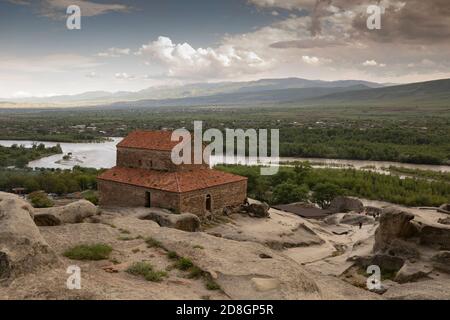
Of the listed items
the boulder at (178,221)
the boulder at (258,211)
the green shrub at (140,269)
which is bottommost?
the boulder at (258,211)

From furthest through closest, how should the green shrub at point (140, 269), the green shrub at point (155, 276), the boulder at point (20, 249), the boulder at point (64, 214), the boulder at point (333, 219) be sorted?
the boulder at point (333, 219) < the boulder at point (64, 214) < the green shrub at point (140, 269) < the green shrub at point (155, 276) < the boulder at point (20, 249)

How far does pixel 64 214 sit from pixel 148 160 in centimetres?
1558

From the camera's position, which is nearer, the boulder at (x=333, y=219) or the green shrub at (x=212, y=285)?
the green shrub at (x=212, y=285)

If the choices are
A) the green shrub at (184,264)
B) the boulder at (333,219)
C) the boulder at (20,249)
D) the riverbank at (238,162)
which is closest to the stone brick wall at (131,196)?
the boulder at (333,219)

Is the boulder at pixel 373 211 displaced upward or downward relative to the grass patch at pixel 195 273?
downward

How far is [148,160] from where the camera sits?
33406mm

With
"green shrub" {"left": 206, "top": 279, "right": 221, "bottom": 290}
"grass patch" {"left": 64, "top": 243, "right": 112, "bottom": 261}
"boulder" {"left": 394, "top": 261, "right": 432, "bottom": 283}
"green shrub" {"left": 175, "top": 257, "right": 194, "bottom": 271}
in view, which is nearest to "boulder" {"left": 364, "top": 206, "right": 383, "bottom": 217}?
"boulder" {"left": 394, "top": 261, "right": 432, "bottom": 283}

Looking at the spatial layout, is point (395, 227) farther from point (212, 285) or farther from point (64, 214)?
point (64, 214)

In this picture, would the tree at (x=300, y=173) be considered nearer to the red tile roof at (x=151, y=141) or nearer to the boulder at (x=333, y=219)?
the boulder at (x=333, y=219)

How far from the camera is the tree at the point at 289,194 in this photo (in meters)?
45.5

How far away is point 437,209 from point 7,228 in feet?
125

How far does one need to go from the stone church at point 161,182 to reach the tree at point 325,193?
14570 millimetres

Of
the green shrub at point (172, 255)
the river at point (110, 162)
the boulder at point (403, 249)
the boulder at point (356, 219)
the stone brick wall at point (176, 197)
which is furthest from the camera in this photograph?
the river at point (110, 162)

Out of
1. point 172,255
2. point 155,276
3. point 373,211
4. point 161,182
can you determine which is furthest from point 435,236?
point 373,211
